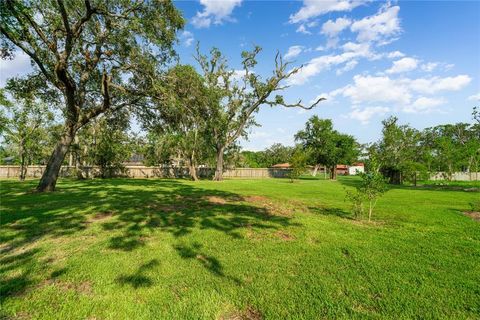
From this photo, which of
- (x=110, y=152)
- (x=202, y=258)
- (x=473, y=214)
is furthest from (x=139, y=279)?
(x=110, y=152)

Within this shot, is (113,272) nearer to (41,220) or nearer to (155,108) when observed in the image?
(41,220)

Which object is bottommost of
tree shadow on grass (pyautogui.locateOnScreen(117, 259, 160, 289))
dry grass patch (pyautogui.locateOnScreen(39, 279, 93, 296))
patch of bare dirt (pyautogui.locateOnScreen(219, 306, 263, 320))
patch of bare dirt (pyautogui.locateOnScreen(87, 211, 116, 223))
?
patch of bare dirt (pyautogui.locateOnScreen(219, 306, 263, 320))

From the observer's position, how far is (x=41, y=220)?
6.51 meters

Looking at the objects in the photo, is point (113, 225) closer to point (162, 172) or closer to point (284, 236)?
point (284, 236)

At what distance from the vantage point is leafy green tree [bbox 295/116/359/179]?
1458 inches

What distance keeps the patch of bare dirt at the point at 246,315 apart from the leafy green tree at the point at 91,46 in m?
11.8

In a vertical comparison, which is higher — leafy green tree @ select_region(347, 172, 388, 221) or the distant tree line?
the distant tree line

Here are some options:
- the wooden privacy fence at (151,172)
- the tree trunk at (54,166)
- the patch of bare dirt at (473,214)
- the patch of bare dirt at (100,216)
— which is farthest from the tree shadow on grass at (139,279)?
the wooden privacy fence at (151,172)

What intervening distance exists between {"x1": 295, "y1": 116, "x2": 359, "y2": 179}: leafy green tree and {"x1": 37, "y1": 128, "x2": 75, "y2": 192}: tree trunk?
31131mm

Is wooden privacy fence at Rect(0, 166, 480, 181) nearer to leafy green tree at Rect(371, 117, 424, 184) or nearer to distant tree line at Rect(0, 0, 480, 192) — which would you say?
distant tree line at Rect(0, 0, 480, 192)

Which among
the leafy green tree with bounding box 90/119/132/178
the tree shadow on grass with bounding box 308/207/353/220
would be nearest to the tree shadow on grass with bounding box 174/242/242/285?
the tree shadow on grass with bounding box 308/207/353/220

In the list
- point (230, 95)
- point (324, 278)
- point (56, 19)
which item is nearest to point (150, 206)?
point (324, 278)

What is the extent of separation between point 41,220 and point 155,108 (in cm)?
973

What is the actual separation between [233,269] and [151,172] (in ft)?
105
